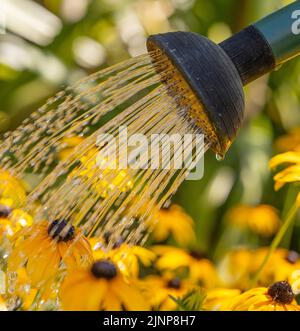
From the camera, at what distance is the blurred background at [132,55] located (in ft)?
8.70

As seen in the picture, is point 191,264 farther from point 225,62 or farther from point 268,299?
point 225,62

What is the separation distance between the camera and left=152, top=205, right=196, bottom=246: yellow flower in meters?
2.06

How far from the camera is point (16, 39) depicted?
2.90 m

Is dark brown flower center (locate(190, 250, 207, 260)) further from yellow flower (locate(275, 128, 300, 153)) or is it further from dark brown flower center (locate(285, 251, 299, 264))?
yellow flower (locate(275, 128, 300, 153))

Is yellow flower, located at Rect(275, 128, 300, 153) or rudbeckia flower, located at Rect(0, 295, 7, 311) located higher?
rudbeckia flower, located at Rect(0, 295, 7, 311)

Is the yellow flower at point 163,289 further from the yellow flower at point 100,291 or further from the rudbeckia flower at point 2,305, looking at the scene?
the rudbeckia flower at point 2,305

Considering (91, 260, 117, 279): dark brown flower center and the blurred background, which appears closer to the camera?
(91, 260, 117, 279): dark brown flower center

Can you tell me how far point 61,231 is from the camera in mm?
1157

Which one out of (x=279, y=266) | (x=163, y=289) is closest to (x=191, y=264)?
(x=279, y=266)

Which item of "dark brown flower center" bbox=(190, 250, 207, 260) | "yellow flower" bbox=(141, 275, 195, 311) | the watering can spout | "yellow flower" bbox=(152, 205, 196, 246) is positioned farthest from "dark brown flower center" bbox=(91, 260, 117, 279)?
"yellow flower" bbox=(152, 205, 196, 246)

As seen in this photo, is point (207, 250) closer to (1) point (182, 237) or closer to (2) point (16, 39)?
(1) point (182, 237)

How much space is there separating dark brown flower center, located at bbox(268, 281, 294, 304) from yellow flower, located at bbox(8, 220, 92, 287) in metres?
0.28

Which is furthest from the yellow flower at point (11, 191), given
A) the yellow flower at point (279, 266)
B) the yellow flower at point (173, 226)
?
the yellow flower at point (173, 226)

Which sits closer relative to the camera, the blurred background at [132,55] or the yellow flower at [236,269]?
the yellow flower at [236,269]
